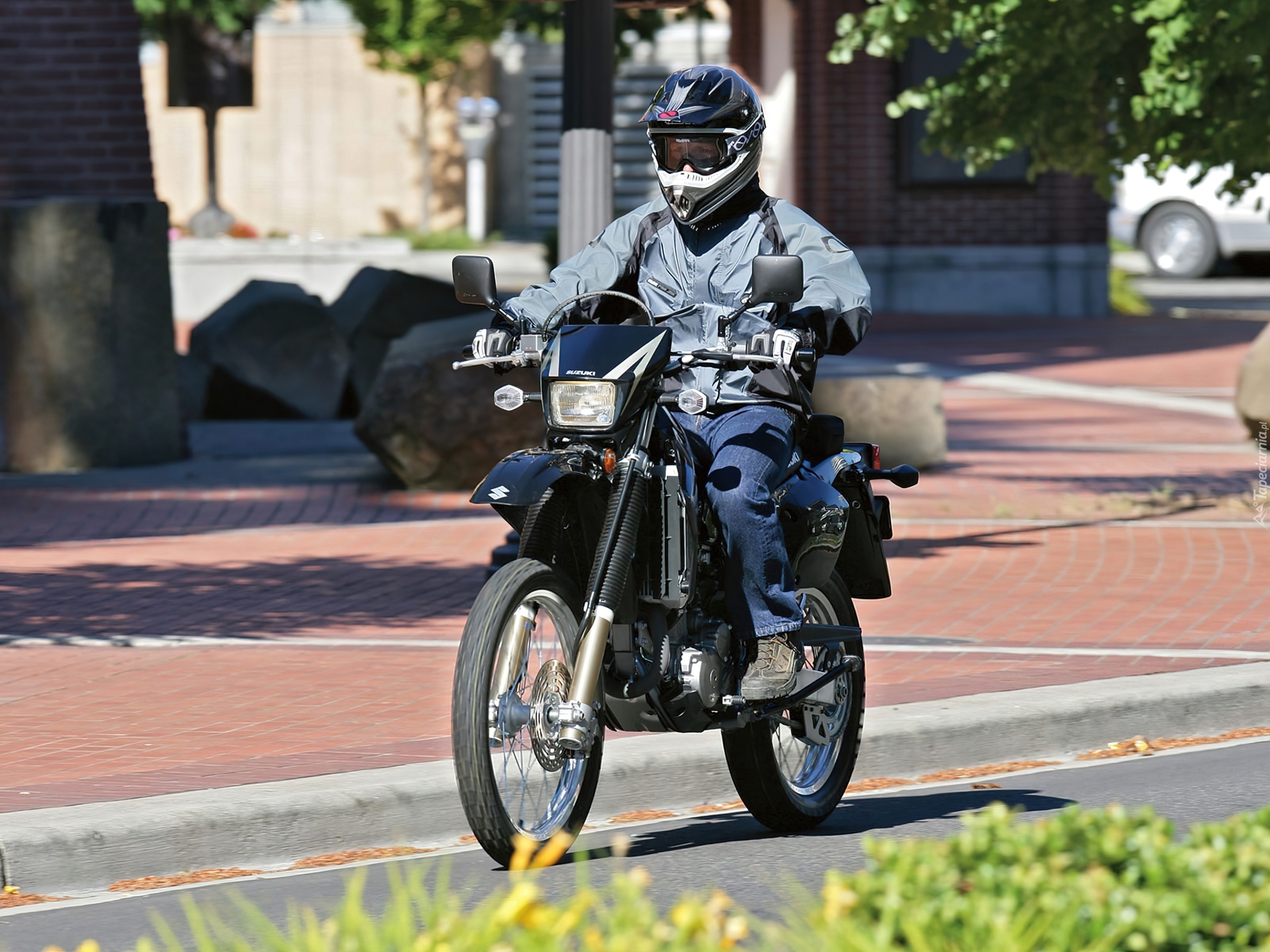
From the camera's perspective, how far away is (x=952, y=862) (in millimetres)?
3438

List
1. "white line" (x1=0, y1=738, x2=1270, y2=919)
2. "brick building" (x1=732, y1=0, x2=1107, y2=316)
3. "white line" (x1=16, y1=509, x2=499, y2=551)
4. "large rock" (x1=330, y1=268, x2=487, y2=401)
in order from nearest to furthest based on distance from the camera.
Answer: "white line" (x1=0, y1=738, x2=1270, y2=919) < "white line" (x1=16, y1=509, x2=499, y2=551) < "large rock" (x1=330, y1=268, x2=487, y2=401) < "brick building" (x1=732, y1=0, x2=1107, y2=316)

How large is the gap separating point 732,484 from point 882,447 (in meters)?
8.05

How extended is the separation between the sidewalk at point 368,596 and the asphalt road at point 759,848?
2.09 feet

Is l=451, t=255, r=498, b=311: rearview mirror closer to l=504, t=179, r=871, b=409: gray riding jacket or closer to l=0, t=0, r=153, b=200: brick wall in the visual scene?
l=504, t=179, r=871, b=409: gray riding jacket

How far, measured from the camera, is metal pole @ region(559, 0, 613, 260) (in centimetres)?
940

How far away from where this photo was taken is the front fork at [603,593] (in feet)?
16.3

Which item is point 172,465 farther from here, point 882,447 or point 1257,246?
point 1257,246

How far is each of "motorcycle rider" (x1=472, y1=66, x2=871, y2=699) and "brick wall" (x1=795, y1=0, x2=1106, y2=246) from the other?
21.8 m

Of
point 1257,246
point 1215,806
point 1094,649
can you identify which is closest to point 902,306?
point 1257,246

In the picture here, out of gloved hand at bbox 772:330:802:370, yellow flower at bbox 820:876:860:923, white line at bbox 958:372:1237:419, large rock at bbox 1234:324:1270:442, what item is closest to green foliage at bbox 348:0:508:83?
white line at bbox 958:372:1237:419

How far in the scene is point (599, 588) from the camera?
4996 mm

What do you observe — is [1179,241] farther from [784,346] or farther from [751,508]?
[784,346]

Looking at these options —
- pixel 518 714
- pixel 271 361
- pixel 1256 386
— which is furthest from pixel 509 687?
pixel 271 361

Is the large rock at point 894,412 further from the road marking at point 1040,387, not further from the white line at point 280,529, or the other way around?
the road marking at point 1040,387
